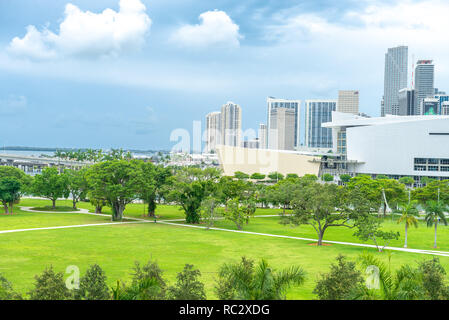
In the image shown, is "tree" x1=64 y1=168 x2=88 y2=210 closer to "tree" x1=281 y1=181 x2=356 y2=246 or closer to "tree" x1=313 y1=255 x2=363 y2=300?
"tree" x1=281 y1=181 x2=356 y2=246

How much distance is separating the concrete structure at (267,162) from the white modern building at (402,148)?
9.66 meters

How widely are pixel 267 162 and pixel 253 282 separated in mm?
93779

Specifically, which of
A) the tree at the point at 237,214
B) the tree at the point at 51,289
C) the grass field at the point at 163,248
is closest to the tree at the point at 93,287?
the tree at the point at 51,289

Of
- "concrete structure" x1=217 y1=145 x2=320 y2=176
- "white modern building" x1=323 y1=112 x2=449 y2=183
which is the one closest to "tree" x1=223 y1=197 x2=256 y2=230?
"concrete structure" x1=217 y1=145 x2=320 y2=176

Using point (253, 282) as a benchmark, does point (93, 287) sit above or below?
below

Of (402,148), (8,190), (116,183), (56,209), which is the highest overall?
(402,148)

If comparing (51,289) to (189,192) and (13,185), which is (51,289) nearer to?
(189,192)

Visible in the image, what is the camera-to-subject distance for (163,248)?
32.0 metres

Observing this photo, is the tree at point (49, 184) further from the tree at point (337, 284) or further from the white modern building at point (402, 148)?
the white modern building at point (402, 148)

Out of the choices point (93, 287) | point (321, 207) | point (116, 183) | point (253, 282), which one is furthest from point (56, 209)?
point (253, 282)

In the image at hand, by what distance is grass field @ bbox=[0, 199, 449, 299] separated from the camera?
2466cm

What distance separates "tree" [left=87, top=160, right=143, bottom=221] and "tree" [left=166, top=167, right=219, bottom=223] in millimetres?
3830
